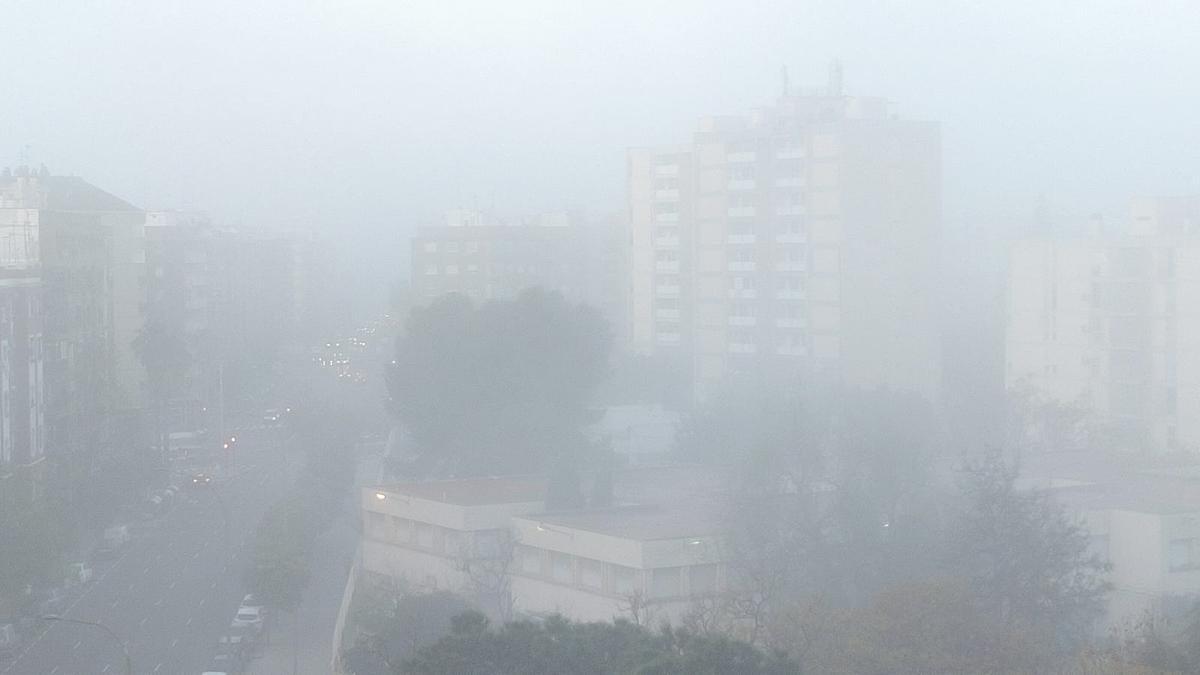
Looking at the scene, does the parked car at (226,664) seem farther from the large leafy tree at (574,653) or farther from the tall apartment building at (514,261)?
the tall apartment building at (514,261)

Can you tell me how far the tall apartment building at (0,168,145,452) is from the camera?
15.6 metres

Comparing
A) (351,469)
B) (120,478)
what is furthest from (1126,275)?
(120,478)

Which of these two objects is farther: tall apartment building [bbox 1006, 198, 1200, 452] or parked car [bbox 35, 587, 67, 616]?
tall apartment building [bbox 1006, 198, 1200, 452]

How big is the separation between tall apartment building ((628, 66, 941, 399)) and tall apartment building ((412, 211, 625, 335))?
6.98m

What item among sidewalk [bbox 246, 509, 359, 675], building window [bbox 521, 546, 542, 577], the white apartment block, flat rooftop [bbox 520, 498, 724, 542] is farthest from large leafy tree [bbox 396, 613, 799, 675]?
building window [bbox 521, 546, 542, 577]

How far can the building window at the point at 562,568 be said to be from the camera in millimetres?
9344

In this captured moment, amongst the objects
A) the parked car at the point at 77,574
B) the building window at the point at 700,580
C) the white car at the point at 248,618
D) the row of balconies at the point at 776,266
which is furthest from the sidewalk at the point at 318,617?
the row of balconies at the point at 776,266

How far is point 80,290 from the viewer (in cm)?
1709

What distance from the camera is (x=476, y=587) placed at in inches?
376

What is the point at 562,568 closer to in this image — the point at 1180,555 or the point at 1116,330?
the point at 1180,555

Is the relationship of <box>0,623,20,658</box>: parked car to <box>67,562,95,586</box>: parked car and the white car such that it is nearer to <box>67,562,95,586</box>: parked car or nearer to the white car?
the white car

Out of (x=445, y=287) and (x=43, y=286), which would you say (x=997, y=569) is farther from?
(x=445, y=287)

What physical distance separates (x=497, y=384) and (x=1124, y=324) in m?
7.53

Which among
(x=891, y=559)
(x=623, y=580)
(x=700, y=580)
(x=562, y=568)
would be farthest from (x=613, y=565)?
(x=891, y=559)
